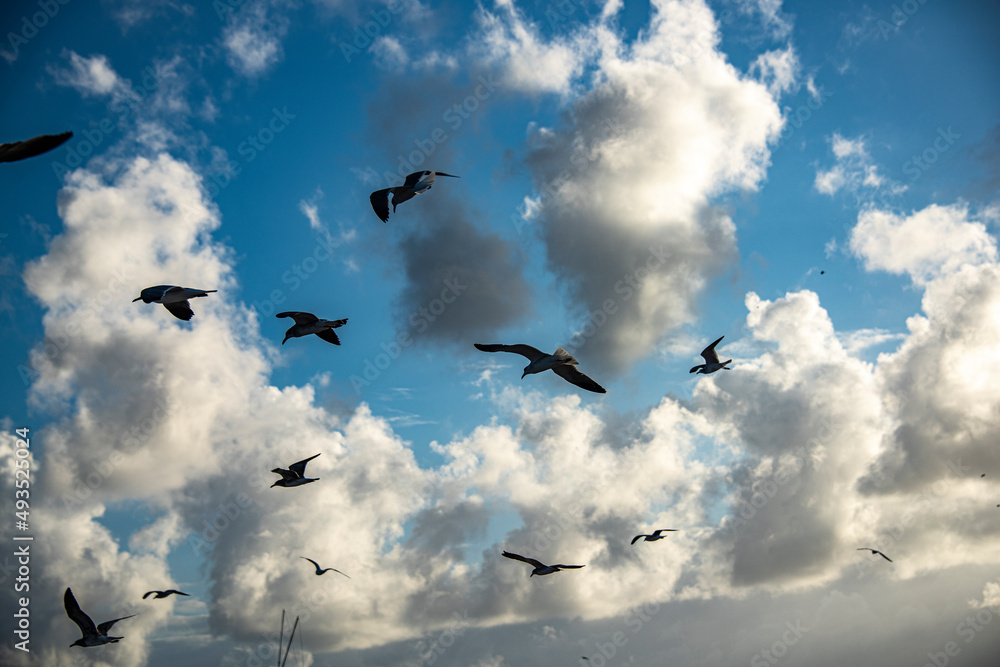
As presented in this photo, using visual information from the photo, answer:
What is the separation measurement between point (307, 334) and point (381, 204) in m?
8.51

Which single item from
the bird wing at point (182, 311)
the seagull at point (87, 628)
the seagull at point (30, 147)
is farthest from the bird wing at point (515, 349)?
the seagull at point (87, 628)

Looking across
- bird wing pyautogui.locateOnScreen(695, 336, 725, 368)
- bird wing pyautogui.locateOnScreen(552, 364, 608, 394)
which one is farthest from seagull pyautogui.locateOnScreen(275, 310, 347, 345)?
bird wing pyautogui.locateOnScreen(695, 336, 725, 368)

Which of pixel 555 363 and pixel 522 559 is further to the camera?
pixel 522 559

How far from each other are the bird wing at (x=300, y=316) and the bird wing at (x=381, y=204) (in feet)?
22.1

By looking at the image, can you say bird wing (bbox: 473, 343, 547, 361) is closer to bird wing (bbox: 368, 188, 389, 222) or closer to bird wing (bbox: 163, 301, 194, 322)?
bird wing (bbox: 368, 188, 389, 222)

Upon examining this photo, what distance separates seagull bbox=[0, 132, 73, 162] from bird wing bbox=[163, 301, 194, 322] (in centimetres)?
1588

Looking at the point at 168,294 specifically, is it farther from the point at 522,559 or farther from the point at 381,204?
the point at 522,559

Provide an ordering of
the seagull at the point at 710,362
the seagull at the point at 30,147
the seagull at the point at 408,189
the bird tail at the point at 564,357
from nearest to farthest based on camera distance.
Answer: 1. the seagull at the point at 30,147
2. the bird tail at the point at 564,357
3. the seagull at the point at 408,189
4. the seagull at the point at 710,362

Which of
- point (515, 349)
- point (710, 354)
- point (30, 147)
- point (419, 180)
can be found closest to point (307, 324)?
point (419, 180)

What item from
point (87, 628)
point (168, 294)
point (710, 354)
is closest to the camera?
point (168, 294)

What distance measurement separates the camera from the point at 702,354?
44.2m

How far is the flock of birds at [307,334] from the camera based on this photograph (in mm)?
16109

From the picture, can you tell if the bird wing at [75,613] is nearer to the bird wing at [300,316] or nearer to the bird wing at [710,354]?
the bird wing at [300,316]

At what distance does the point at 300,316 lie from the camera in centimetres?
3206
